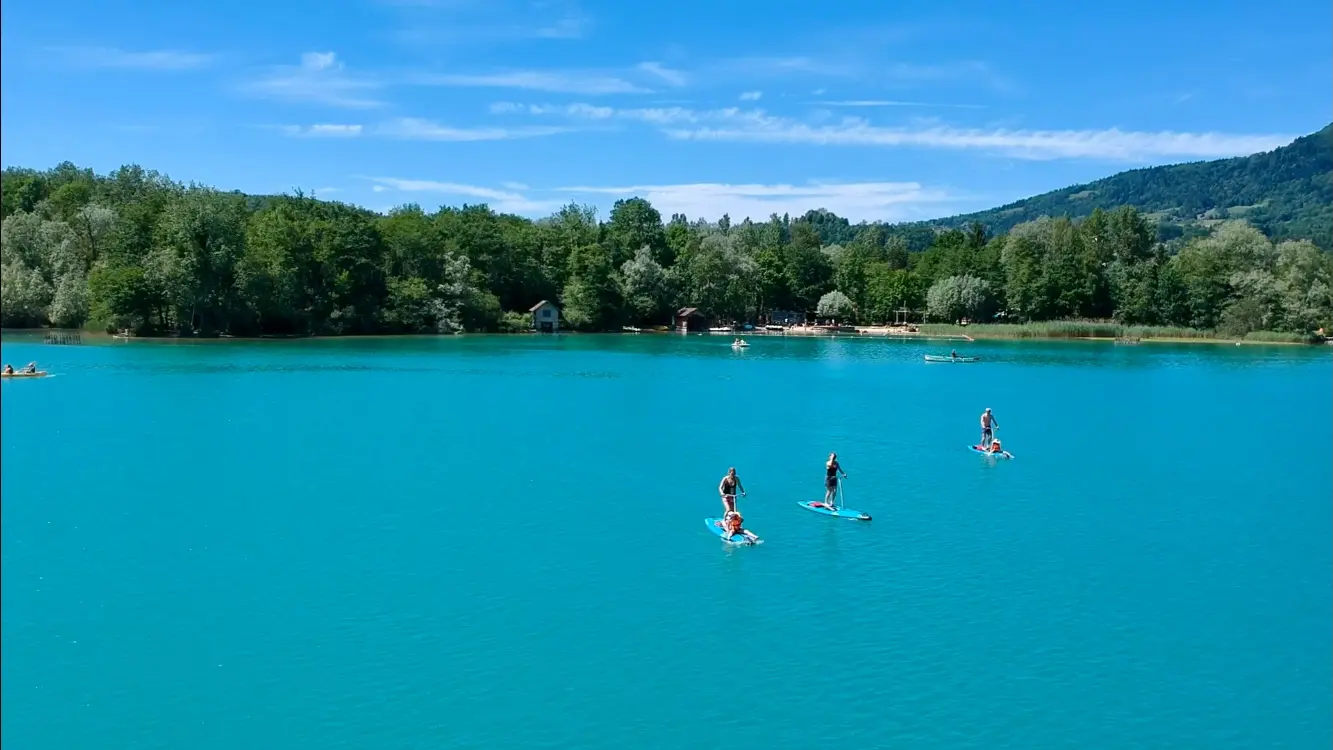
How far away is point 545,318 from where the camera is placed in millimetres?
135750

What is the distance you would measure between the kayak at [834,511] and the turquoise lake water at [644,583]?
18.9 inches

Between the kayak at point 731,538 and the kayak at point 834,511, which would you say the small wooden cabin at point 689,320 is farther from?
the kayak at point 731,538

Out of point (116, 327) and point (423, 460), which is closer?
point (423, 460)

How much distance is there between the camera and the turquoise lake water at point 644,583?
18.4 metres

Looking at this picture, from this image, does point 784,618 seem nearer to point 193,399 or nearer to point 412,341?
point 193,399

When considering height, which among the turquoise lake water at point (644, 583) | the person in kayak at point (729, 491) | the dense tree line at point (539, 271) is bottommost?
the turquoise lake water at point (644, 583)

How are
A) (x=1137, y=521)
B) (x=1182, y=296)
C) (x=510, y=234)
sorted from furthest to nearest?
(x=510, y=234), (x=1182, y=296), (x=1137, y=521)

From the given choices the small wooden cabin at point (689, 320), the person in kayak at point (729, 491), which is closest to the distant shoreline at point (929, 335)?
the small wooden cabin at point (689, 320)

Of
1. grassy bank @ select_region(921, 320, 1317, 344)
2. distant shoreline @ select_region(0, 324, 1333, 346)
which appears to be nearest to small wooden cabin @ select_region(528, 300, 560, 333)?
distant shoreline @ select_region(0, 324, 1333, 346)

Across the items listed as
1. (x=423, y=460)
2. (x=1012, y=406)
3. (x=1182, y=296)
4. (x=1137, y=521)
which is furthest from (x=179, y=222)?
(x=1182, y=296)

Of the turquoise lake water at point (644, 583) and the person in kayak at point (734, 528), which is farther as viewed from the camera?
the person in kayak at point (734, 528)

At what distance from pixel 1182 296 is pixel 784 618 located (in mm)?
128718

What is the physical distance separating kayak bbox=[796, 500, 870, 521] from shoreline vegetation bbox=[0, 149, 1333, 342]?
7109 cm

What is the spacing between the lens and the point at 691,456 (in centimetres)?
4359
